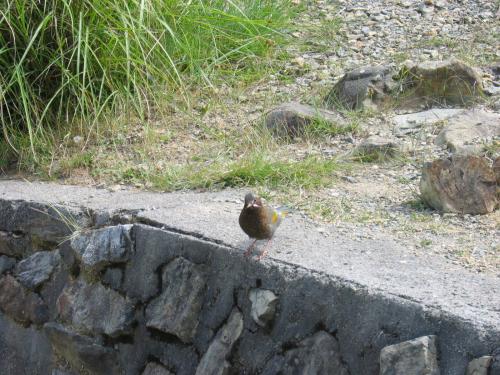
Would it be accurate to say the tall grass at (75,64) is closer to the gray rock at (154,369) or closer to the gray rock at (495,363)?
the gray rock at (154,369)

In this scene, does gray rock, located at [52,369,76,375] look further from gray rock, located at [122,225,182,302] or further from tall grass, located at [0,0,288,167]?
tall grass, located at [0,0,288,167]

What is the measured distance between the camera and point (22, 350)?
433cm

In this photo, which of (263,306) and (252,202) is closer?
(263,306)

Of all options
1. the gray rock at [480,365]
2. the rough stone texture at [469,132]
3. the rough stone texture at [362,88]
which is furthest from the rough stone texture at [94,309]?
the rough stone texture at [362,88]

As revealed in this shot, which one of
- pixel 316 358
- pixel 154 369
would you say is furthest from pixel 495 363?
pixel 154 369

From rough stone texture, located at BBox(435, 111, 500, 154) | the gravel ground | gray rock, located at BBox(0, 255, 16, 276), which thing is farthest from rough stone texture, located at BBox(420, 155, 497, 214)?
gray rock, located at BBox(0, 255, 16, 276)

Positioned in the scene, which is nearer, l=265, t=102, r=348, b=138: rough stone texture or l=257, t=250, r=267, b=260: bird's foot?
l=257, t=250, r=267, b=260: bird's foot

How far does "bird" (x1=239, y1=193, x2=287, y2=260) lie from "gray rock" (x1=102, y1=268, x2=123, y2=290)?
2.51 ft

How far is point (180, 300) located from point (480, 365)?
4.54 ft

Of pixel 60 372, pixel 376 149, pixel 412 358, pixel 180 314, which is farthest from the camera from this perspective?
pixel 376 149

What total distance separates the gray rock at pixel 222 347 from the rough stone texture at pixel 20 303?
3.89ft

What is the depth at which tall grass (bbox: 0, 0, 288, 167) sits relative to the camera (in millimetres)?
4863

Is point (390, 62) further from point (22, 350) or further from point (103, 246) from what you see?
point (22, 350)

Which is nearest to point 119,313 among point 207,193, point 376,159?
point 207,193
